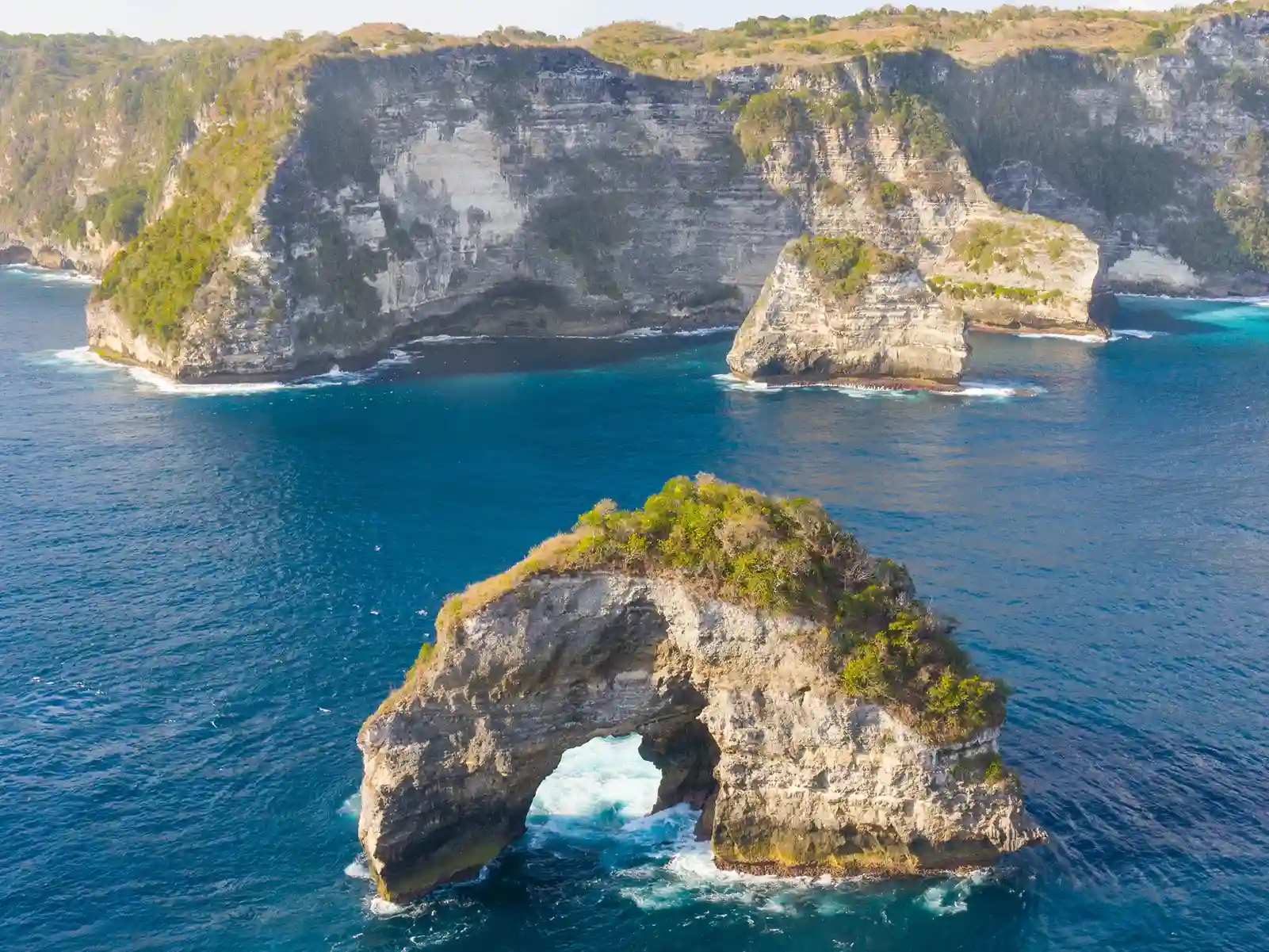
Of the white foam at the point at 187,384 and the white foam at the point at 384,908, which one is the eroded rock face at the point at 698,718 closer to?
the white foam at the point at 384,908

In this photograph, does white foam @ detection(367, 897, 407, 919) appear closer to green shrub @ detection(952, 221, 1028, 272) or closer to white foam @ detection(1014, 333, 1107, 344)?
white foam @ detection(1014, 333, 1107, 344)

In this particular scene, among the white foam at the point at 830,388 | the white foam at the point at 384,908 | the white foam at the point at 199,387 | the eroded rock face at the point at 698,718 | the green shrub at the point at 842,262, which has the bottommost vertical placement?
the white foam at the point at 384,908

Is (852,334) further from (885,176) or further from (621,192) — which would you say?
(885,176)

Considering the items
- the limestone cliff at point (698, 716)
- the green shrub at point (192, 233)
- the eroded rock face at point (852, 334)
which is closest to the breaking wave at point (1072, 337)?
the eroded rock face at point (852, 334)

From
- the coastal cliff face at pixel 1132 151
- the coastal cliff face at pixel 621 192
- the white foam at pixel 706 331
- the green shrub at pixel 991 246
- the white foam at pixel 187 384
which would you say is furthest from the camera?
the coastal cliff face at pixel 1132 151

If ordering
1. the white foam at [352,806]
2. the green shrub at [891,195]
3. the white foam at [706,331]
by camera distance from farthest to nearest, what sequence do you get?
1. the green shrub at [891,195]
2. the white foam at [706,331]
3. the white foam at [352,806]

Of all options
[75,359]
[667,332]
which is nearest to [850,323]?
[667,332]
